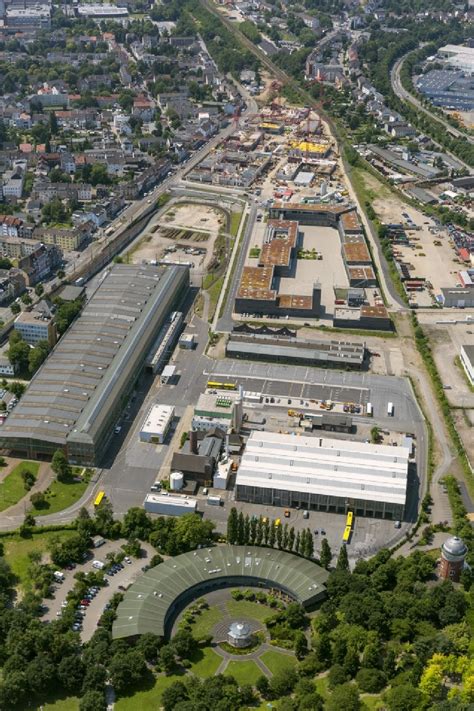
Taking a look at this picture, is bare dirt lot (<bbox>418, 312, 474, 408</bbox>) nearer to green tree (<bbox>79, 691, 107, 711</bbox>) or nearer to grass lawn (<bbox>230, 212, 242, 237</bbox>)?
grass lawn (<bbox>230, 212, 242, 237</bbox>)

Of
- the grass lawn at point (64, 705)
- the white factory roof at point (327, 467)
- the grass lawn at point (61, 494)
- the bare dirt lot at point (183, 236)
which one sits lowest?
the grass lawn at point (64, 705)

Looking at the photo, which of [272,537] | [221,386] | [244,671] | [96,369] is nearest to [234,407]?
[221,386]

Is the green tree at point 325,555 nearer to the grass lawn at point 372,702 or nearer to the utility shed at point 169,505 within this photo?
the utility shed at point 169,505

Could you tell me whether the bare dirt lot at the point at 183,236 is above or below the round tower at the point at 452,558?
above

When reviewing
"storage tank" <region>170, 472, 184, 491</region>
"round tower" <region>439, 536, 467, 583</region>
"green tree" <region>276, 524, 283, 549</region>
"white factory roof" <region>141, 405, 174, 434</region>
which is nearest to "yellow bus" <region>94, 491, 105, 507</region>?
"storage tank" <region>170, 472, 184, 491</region>

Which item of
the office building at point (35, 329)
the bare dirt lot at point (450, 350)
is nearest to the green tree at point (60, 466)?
the office building at point (35, 329)

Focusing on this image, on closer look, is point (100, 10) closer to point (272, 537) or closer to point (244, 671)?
point (272, 537)

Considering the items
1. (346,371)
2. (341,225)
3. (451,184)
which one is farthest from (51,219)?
(451,184)
